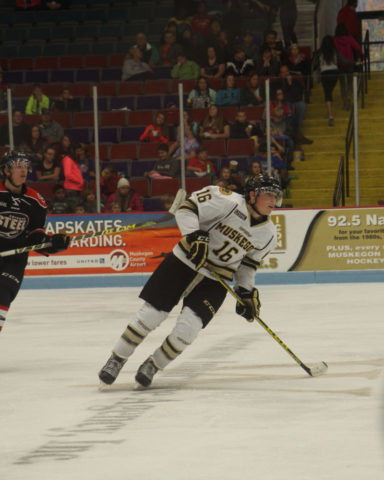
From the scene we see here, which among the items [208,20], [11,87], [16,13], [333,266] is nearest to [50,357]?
[333,266]

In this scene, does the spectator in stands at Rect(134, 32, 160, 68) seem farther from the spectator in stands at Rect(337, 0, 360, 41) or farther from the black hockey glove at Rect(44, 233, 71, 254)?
the black hockey glove at Rect(44, 233, 71, 254)

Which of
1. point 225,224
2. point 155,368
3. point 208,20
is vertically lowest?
point 155,368

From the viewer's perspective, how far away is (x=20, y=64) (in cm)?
1587

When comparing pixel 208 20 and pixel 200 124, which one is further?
pixel 208 20

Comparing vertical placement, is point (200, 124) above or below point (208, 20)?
below

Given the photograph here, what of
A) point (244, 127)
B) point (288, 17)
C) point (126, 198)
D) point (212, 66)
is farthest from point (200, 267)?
point (288, 17)

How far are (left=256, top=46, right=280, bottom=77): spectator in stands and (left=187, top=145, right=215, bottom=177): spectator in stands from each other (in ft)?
5.44

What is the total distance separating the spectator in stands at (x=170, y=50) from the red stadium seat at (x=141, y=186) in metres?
2.74

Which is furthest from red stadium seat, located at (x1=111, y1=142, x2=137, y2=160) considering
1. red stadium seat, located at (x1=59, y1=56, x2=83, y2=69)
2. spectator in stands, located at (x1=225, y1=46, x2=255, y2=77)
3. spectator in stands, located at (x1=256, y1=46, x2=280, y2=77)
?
red stadium seat, located at (x1=59, y1=56, x2=83, y2=69)

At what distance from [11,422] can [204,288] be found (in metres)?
1.37

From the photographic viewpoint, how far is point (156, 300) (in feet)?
16.1

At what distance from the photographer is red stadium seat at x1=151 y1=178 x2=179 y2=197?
11859 mm

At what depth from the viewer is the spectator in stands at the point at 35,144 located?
12195 mm

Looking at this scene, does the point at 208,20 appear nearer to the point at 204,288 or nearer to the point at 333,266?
the point at 333,266
